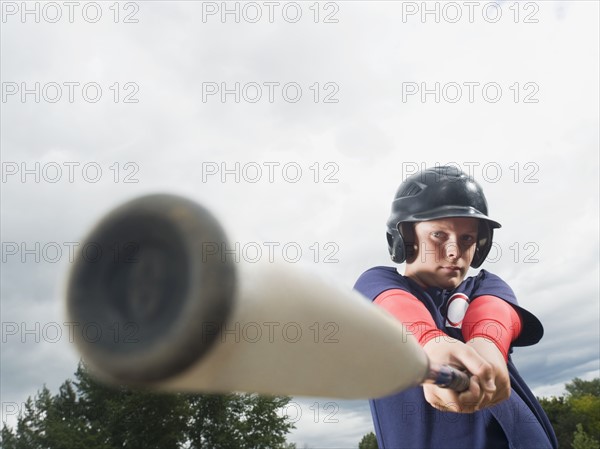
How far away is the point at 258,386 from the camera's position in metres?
2.67

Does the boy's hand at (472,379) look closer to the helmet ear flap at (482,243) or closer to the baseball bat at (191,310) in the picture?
the helmet ear flap at (482,243)

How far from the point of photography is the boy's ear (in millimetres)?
5277

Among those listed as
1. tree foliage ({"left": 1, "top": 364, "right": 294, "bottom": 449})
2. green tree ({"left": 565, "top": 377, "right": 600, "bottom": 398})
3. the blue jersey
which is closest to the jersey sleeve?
the blue jersey

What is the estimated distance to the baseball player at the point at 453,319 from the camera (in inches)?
176

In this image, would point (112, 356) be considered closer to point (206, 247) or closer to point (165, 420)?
point (206, 247)

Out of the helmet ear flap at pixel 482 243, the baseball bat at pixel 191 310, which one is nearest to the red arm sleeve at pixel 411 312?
the helmet ear flap at pixel 482 243

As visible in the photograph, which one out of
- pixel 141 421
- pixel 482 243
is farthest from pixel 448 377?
pixel 141 421

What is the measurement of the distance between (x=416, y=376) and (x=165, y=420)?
22245 millimetres

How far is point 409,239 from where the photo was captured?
17.4ft

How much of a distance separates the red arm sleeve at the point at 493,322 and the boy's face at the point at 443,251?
284mm

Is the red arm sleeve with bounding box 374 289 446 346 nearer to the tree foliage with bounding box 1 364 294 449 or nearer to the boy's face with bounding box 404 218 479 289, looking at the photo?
the boy's face with bounding box 404 218 479 289

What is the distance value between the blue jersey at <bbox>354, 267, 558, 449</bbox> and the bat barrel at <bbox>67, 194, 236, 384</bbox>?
2.70 m

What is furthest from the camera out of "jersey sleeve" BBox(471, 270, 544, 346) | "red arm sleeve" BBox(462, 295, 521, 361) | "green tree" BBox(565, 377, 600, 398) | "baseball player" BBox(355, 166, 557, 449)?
"green tree" BBox(565, 377, 600, 398)

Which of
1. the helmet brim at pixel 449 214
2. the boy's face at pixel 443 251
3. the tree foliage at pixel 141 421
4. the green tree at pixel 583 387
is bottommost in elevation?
the boy's face at pixel 443 251
